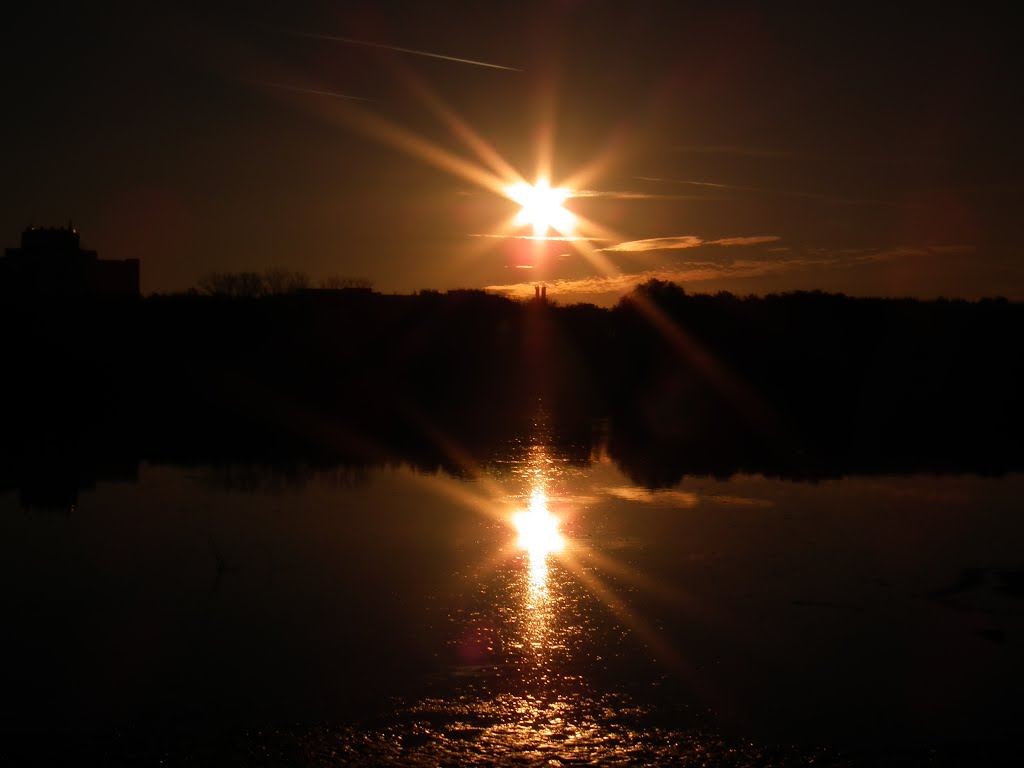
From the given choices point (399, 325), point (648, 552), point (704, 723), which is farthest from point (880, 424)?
point (399, 325)

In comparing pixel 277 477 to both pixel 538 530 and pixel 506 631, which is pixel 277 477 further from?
pixel 506 631

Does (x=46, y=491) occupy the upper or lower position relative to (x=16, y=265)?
lower

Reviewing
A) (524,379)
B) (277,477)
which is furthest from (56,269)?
(277,477)

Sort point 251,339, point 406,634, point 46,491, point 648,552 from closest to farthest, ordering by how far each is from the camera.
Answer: point 406,634, point 648,552, point 46,491, point 251,339

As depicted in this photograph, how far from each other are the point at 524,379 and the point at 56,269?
5126 centimetres

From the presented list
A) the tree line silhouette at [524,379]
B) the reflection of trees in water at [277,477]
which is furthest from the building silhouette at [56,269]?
the reflection of trees in water at [277,477]

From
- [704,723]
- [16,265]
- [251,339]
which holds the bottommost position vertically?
[704,723]

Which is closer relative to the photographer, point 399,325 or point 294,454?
point 294,454

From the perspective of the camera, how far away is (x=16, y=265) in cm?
9156

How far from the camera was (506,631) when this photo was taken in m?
10.0

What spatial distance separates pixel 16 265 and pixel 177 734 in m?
94.2

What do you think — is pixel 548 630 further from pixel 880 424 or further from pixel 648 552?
pixel 880 424

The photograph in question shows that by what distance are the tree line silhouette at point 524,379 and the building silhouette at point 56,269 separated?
19.1 m

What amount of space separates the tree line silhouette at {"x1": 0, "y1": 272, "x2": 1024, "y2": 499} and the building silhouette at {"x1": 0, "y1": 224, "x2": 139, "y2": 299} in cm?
1908
